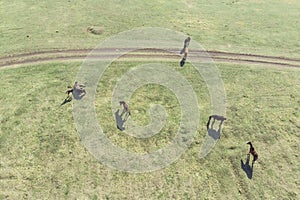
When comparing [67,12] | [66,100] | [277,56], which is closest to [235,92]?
[277,56]

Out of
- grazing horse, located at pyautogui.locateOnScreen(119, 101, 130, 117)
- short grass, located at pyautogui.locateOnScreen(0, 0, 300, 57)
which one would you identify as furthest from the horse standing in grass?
short grass, located at pyautogui.locateOnScreen(0, 0, 300, 57)

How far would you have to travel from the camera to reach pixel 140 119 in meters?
28.2

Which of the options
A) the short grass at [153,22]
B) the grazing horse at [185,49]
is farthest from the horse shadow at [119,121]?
the short grass at [153,22]

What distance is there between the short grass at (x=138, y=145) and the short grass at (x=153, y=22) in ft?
26.0

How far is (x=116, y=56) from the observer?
36406 millimetres

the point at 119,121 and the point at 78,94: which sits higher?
the point at 78,94

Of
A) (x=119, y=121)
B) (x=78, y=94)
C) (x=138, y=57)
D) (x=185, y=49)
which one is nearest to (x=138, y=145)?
(x=119, y=121)

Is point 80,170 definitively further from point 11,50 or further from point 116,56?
point 11,50

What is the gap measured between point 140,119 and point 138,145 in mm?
3336

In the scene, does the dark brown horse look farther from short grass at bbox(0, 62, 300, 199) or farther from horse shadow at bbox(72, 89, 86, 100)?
horse shadow at bbox(72, 89, 86, 100)

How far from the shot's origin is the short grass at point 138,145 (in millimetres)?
22562

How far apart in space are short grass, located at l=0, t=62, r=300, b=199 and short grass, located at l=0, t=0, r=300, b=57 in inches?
312

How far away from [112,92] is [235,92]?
579 inches

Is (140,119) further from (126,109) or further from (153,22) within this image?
(153,22)
